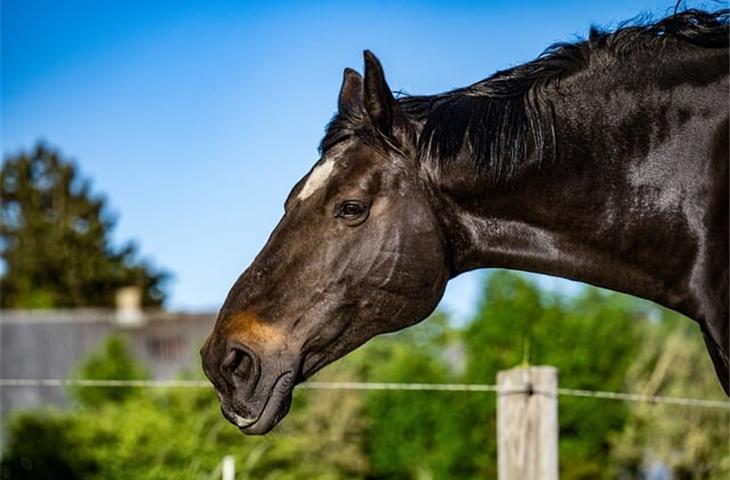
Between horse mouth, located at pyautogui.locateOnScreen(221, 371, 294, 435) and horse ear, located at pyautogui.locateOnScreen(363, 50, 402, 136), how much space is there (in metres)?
0.53

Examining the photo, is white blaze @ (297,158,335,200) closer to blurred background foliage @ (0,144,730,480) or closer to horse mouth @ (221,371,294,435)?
horse mouth @ (221,371,294,435)

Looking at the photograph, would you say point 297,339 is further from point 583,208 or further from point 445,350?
point 445,350

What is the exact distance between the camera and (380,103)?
2289mm

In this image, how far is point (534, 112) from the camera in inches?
87.4

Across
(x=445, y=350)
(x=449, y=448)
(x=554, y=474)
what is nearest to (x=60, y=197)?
(x=445, y=350)

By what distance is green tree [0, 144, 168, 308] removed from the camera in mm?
35906

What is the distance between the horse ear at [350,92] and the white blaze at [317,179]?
130 millimetres

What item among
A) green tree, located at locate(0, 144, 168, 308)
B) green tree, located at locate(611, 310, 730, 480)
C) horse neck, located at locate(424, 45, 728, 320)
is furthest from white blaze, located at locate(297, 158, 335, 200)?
green tree, located at locate(0, 144, 168, 308)

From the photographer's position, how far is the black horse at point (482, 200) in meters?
2.17

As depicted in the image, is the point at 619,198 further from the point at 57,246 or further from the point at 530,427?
the point at 57,246

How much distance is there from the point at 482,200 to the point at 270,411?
0.59m

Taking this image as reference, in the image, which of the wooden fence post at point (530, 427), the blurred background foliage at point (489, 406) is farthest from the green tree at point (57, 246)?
the wooden fence post at point (530, 427)

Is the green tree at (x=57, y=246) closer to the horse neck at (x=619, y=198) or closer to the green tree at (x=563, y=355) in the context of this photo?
the green tree at (x=563, y=355)

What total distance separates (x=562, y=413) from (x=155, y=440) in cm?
554
